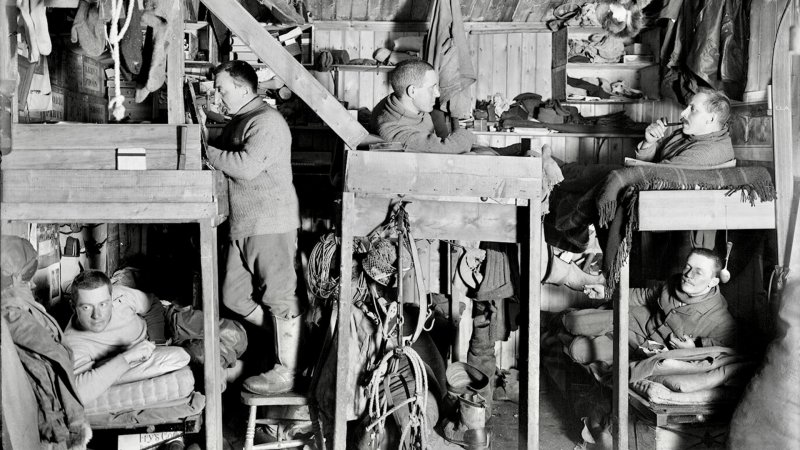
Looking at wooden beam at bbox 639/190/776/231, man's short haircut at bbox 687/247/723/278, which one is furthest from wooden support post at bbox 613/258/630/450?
man's short haircut at bbox 687/247/723/278

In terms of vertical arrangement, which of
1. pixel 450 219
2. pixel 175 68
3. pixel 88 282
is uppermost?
pixel 175 68

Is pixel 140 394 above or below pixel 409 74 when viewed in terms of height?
below

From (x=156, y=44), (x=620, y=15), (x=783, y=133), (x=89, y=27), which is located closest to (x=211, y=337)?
(x=156, y=44)

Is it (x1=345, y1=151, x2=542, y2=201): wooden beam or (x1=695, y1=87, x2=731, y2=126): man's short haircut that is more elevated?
(x1=695, y1=87, x2=731, y2=126): man's short haircut

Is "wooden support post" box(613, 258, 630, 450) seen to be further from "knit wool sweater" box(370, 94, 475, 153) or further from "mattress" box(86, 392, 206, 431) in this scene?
"mattress" box(86, 392, 206, 431)

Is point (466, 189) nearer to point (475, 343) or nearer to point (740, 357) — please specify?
point (740, 357)

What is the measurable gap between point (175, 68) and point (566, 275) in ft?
10.8

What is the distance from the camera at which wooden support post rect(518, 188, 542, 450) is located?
382 centimetres

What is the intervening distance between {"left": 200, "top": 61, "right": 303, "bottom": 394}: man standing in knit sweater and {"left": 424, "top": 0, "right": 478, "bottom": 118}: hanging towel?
1987 millimetres

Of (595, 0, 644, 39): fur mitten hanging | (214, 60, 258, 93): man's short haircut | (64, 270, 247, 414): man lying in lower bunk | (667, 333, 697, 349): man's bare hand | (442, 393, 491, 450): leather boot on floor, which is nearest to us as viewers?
(64, 270, 247, 414): man lying in lower bunk

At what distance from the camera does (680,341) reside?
4738mm

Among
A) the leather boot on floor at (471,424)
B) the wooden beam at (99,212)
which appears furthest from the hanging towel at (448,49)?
the wooden beam at (99,212)

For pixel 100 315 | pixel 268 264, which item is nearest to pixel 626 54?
pixel 268 264

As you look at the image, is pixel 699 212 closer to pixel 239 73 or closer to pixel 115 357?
pixel 239 73
